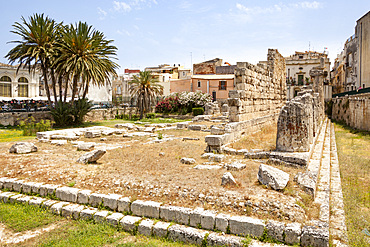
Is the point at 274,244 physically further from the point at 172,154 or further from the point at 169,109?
the point at 169,109

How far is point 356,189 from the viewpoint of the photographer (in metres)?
6.46

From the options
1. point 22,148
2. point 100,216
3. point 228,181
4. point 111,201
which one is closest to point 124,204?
point 111,201

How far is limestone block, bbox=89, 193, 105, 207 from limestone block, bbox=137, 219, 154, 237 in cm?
128

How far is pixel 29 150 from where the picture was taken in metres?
10.3

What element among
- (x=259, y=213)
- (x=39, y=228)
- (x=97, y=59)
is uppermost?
(x=97, y=59)

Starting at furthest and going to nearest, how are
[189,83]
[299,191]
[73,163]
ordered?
[189,83] < [73,163] < [299,191]

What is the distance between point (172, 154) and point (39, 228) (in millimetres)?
4970

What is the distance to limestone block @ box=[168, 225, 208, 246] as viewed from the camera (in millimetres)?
4500

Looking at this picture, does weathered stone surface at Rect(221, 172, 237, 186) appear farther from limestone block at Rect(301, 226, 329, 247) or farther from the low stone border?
limestone block at Rect(301, 226, 329, 247)

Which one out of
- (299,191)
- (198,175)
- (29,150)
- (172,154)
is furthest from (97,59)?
(299,191)

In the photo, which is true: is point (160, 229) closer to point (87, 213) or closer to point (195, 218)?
point (195, 218)

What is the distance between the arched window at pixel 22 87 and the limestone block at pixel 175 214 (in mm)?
39458

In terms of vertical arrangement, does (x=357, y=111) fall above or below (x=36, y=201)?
above

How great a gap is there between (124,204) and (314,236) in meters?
3.44
